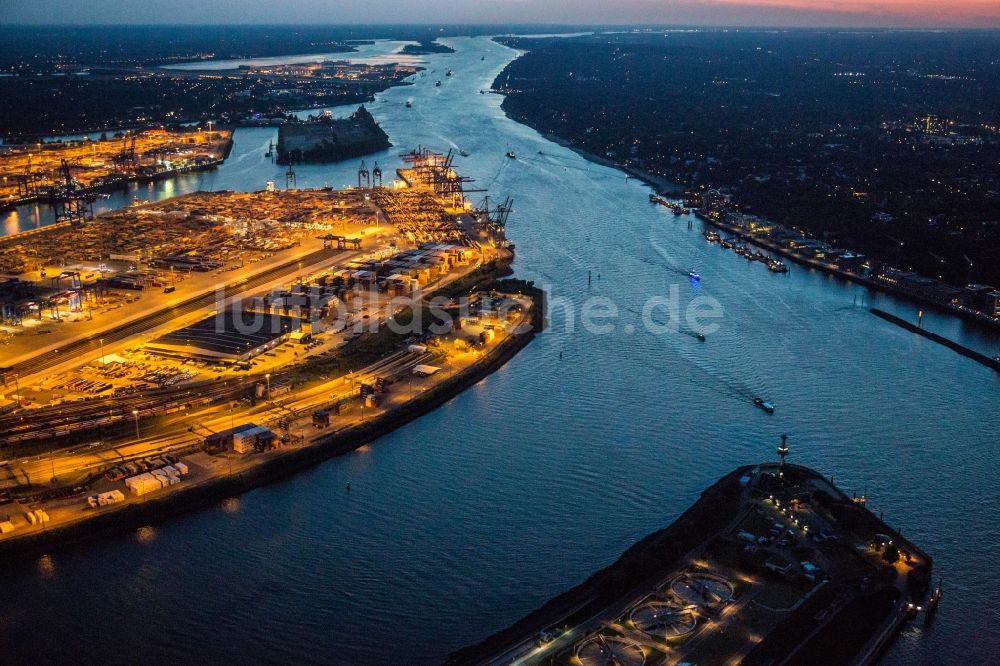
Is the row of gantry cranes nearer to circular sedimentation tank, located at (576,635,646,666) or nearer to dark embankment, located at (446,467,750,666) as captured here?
dark embankment, located at (446,467,750,666)

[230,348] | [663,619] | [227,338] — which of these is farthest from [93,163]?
[663,619]

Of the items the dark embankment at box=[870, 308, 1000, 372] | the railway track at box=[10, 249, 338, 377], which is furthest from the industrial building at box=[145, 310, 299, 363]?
the dark embankment at box=[870, 308, 1000, 372]

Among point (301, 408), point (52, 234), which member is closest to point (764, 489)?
point (301, 408)

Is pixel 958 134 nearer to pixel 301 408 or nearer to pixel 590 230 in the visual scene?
pixel 590 230

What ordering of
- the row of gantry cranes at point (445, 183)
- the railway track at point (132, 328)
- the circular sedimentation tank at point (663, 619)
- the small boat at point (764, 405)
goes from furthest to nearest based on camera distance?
the row of gantry cranes at point (445, 183), the railway track at point (132, 328), the small boat at point (764, 405), the circular sedimentation tank at point (663, 619)

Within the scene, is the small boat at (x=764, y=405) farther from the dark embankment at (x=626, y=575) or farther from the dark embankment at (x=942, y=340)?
the dark embankment at (x=942, y=340)

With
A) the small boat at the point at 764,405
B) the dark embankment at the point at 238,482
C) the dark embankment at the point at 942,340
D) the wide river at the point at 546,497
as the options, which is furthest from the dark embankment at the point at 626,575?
the dark embankment at the point at 942,340
